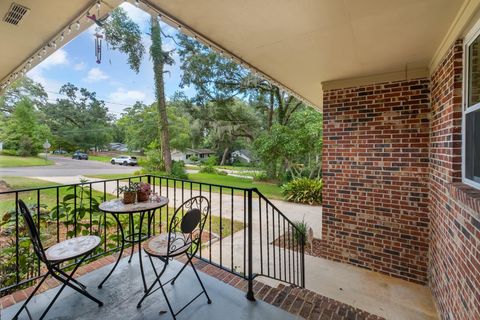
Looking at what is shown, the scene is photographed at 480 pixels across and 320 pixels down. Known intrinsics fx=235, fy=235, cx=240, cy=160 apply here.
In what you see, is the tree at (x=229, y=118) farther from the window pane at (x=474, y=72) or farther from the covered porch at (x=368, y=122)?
the window pane at (x=474, y=72)

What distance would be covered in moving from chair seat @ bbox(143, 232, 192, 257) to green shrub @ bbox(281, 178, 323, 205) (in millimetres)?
6337

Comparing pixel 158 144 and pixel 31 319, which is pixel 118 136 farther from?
Answer: pixel 31 319

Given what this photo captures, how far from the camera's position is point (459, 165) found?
6.73 feet

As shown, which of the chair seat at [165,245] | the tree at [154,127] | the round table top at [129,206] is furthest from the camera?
the tree at [154,127]

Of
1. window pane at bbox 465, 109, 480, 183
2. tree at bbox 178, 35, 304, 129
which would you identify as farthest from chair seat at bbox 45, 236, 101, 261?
tree at bbox 178, 35, 304, 129

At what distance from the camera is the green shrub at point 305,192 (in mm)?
→ 7692

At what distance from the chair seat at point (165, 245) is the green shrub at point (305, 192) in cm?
634

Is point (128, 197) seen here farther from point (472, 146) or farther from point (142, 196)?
point (472, 146)

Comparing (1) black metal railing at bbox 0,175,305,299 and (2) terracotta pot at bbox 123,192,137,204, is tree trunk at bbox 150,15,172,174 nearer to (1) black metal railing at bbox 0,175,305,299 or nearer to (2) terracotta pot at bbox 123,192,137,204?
(1) black metal railing at bbox 0,175,305,299

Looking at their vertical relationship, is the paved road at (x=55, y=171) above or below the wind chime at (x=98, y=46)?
below

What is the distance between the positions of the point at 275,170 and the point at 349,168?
8.51 m

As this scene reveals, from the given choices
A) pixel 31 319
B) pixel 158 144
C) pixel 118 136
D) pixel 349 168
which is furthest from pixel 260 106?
pixel 118 136

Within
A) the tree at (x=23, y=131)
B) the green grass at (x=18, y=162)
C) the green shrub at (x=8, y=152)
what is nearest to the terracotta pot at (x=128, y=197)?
the tree at (x=23, y=131)

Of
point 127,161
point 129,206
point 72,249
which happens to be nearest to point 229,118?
point 129,206
